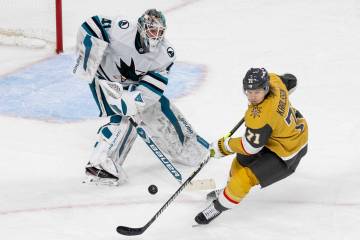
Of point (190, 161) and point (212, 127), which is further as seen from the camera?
point (212, 127)

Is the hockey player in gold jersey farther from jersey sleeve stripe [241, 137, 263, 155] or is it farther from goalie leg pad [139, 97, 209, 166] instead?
goalie leg pad [139, 97, 209, 166]

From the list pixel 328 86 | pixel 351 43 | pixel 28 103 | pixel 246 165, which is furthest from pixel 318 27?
pixel 246 165

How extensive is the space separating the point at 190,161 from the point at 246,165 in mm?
673

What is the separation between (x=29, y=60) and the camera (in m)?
5.85

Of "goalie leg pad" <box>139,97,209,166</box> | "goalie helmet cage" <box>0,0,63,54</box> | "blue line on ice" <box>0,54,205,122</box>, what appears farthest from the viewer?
"goalie helmet cage" <box>0,0,63,54</box>

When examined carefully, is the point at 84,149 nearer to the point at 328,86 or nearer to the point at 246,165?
the point at 246,165

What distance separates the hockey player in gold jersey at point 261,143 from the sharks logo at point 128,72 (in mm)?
644

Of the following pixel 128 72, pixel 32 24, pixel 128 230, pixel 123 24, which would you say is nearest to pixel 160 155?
pixel 128 72

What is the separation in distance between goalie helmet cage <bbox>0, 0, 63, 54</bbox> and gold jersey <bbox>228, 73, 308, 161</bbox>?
10.1ft

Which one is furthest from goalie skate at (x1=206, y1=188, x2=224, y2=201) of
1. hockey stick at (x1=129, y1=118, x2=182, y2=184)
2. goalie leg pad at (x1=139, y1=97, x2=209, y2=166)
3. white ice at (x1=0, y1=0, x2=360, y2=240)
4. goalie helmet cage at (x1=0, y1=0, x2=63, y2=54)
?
goalie helmet cage at (x1=0, y1=0, x2=63, y2=54)

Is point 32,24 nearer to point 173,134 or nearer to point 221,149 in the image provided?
point 173,134

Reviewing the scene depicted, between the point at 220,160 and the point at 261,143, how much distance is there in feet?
3.01

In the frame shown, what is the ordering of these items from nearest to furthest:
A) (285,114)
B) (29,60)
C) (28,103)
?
(285,114)
(28,103)
(29,60)

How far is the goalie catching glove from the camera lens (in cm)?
363
